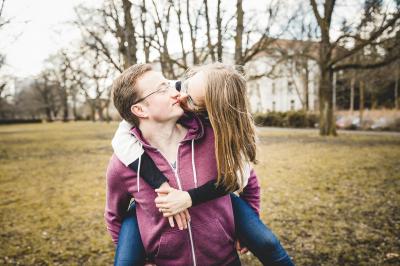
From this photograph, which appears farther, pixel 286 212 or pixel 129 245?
pixel 286 212

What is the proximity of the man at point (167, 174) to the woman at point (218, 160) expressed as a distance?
8 cm

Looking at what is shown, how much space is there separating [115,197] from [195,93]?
2.54ft

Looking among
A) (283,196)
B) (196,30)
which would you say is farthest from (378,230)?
(196,30)

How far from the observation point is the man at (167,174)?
1784 millimetres

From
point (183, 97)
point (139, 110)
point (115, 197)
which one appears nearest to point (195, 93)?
point (183, 97)

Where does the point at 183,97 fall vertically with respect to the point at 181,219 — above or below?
above

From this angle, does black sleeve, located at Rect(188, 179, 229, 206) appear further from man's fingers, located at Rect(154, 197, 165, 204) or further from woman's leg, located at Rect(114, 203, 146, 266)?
woman's leg, located at Rect(114, 203, 146, 266)

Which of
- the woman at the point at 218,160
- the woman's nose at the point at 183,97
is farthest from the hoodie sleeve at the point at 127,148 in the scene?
the woman's nose at the point at 183,97

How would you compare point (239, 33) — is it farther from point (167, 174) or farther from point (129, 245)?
point (129, 245)

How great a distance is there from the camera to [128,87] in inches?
73.7

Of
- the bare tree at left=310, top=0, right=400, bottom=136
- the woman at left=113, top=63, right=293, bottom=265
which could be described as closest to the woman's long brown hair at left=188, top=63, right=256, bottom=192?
the woman at left=113, top=63, right=293, bottom=265

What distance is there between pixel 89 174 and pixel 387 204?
753cm

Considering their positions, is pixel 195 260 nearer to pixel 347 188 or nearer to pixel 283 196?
pixel 283 196

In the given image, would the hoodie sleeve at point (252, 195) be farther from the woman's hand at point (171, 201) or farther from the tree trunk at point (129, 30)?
the tree trunk at point (129, 30)
